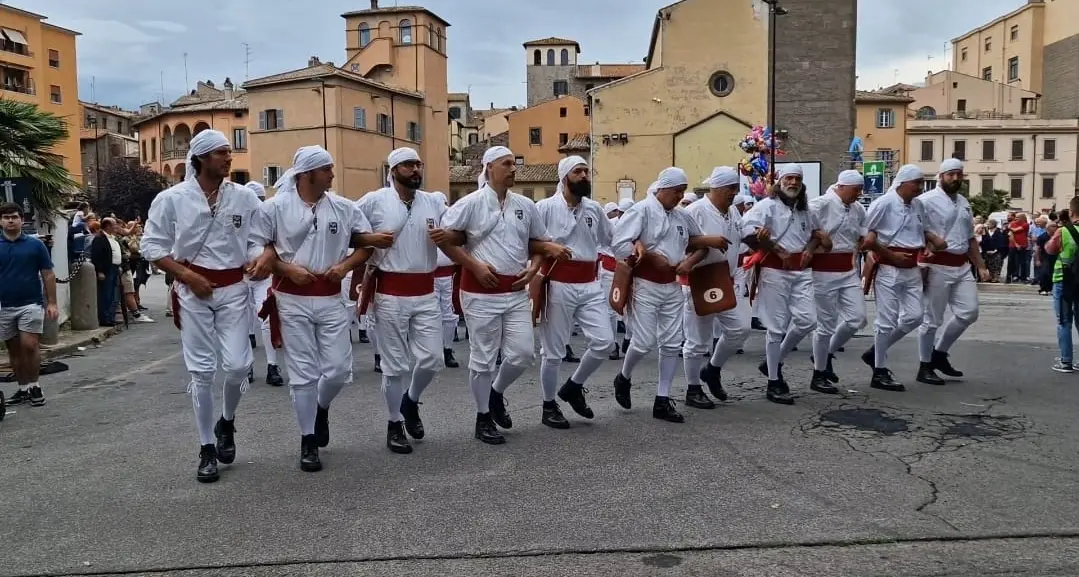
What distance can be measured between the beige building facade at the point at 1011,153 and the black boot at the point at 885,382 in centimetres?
6575

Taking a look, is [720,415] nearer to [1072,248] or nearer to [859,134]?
[1072,248]

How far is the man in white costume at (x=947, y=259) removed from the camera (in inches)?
356

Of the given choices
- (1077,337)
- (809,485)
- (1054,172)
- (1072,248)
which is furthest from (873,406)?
(1054,172)

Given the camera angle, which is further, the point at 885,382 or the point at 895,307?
the point at 895,307

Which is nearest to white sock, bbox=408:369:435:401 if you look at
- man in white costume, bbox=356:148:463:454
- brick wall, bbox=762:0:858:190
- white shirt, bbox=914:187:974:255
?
man in white costume, bbox=356:148:463:454

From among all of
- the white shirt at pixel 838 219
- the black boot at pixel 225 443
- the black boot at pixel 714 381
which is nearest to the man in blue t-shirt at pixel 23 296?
the black boot at pixel 225 443

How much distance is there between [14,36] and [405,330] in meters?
65.6

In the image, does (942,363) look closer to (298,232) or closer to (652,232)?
(652,232)

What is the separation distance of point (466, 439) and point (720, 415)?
229cm

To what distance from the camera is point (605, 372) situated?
33.7ft

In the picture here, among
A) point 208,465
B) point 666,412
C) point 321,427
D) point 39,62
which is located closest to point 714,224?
point 666,412

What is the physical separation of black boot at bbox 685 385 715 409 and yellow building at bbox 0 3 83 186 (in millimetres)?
58143

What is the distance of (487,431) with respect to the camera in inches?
267

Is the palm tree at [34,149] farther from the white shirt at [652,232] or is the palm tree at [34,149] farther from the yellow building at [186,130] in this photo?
the yellow building at [186,130]
